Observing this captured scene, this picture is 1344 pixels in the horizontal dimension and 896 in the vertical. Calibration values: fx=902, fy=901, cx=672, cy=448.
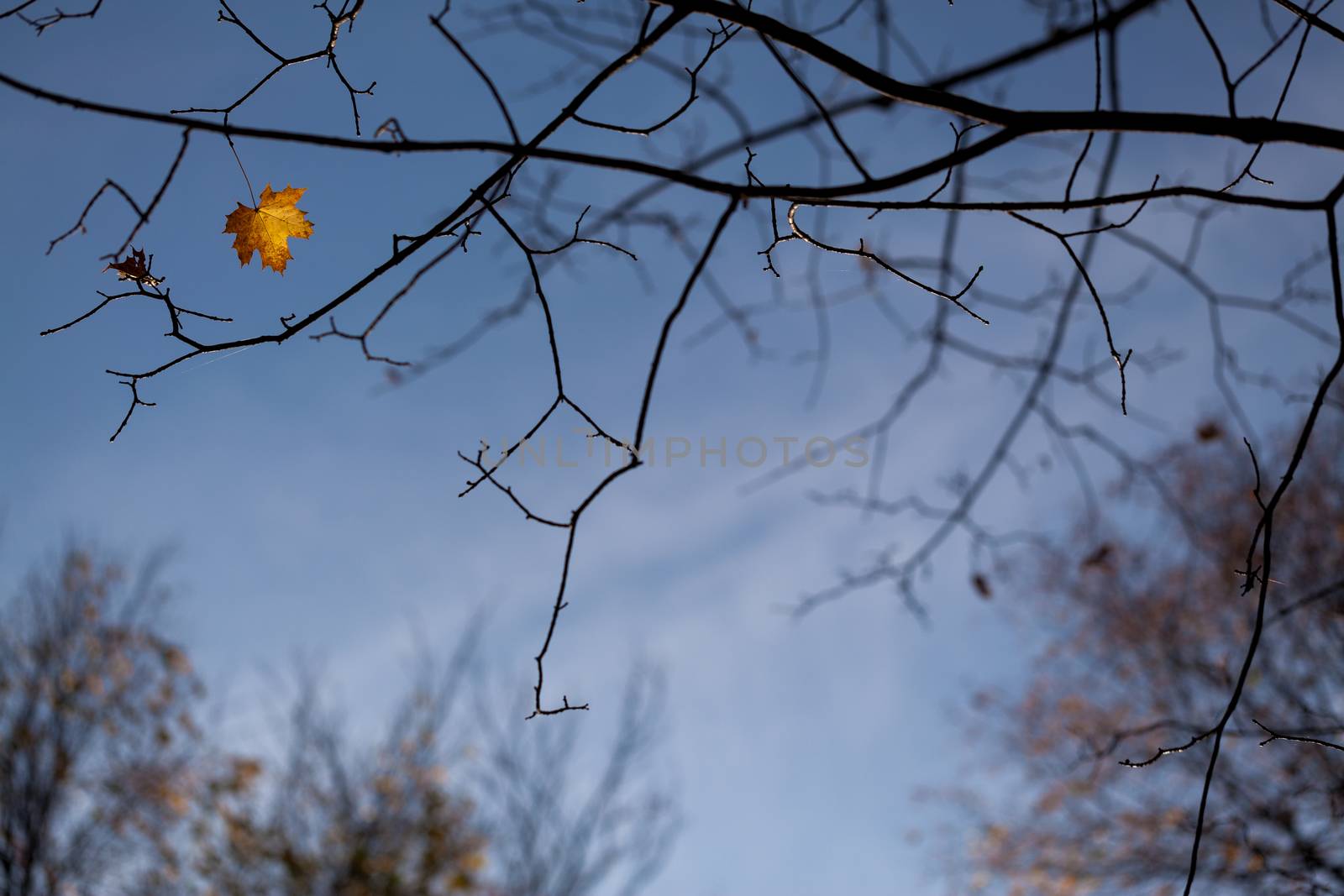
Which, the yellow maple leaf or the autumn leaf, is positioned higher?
the yellow maple leaf

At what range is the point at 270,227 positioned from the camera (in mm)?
1579

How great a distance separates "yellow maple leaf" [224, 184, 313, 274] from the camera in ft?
5.10

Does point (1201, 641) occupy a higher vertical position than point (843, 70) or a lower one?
higher

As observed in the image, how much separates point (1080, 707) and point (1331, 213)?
11.3 m

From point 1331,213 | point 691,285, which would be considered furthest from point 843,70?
point 1331,213

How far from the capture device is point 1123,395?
1.47m

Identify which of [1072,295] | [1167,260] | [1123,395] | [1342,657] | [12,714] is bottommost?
[1123,395]

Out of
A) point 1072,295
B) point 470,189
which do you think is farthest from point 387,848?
point 470,189

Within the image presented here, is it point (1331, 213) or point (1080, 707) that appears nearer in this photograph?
point (1331, 213)

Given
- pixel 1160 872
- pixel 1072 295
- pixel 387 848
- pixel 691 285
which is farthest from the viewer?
pixel 387 848

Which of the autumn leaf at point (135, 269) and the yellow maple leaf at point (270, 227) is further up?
the yellow maple leaf at point (270, 227)

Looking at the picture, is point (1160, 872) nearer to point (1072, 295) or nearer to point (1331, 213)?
point (1072, 295)

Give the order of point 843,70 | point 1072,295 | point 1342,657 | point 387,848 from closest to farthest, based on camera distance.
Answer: point 843,70
point 1072,295
point 1342,657
point 387,848

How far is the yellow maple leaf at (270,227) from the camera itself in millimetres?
1556
